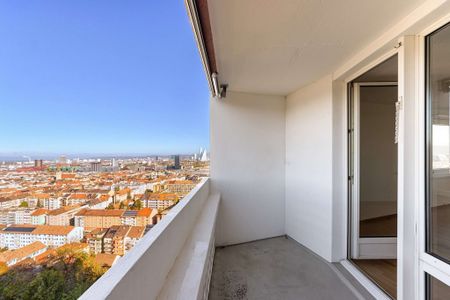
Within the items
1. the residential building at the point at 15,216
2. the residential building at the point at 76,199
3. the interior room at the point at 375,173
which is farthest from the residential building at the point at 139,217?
the interior room at the point at 375,173

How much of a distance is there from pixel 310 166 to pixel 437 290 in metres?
1.80

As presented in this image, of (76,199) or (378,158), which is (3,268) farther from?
(378,158)

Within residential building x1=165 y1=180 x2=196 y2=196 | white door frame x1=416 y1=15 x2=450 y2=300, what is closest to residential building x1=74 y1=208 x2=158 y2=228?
residential building x1=165 y1=180 x2=196 y2=196

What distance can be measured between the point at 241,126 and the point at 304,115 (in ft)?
3.21

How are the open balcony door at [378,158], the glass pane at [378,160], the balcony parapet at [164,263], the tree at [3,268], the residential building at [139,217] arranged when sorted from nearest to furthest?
the tree at [3,268] < the balcony parapet at [164,263] < the residential building at [139,217] < the open balcony door at [378,158] < the glass pane at [378,160]

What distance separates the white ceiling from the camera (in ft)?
4.89

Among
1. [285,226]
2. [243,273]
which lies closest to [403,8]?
[243,273]

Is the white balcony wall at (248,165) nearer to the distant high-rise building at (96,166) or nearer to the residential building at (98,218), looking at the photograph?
the distant high-rise building at (96,166)

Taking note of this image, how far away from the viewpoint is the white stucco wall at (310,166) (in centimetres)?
285

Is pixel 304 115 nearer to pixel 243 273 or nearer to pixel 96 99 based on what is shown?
pixel 243 273

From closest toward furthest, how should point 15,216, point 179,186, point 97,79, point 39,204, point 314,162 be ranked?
1. point 15,216
2. point 39,204
3. point 97,79
4. point 179,186
5. point 314,162

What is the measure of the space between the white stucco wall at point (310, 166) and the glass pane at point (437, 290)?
121 cm

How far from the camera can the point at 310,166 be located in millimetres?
3172

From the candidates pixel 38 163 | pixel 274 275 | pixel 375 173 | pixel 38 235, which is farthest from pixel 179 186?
pixel 375 173
